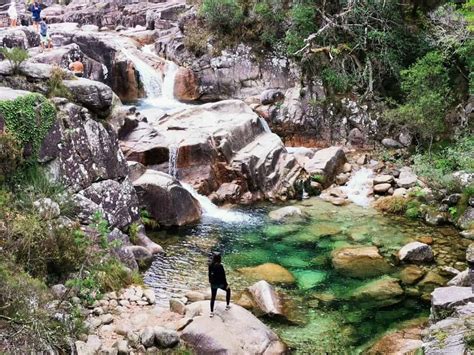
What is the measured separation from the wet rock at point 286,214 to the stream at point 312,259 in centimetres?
31

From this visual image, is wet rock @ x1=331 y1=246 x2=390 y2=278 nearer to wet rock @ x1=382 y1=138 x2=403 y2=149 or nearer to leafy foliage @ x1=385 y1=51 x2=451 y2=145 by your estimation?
leafy foliage @ x1=385 y1=51 x2=451 y2=145

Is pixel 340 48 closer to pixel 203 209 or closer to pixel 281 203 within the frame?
pixel 281 203

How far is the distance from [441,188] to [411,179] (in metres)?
1.96

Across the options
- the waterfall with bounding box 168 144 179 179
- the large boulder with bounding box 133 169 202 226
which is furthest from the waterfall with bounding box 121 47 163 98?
the large boulder with bounding box 133 169 202 226

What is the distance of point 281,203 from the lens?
1984cm

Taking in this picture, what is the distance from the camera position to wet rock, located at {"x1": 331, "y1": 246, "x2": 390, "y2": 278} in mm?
14195

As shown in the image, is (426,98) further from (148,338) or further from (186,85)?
(148,338)

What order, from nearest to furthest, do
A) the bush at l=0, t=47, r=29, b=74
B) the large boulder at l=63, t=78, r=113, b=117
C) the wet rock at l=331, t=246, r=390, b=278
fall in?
the bush at l=0, t=47, r=29, b=74 → the wet rock at l=331, t=246, r=390, b=278 → the large boulder at l=63, t=78, r=113, b=117

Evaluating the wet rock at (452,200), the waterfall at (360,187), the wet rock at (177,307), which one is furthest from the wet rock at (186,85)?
the wet rock at (177,307)

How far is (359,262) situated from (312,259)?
1395 millimetres

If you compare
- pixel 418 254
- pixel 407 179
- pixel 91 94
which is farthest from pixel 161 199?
pixel 407 179

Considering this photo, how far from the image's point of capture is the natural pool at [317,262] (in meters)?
11.4

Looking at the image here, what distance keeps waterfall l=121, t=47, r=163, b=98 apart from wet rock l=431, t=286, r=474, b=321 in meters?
21.5

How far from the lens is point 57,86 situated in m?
14.1
